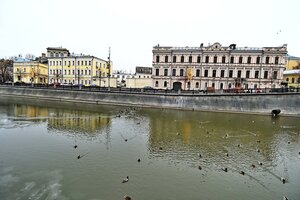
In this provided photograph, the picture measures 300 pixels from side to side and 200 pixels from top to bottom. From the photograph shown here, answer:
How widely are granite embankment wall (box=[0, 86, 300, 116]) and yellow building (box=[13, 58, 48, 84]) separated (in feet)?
108

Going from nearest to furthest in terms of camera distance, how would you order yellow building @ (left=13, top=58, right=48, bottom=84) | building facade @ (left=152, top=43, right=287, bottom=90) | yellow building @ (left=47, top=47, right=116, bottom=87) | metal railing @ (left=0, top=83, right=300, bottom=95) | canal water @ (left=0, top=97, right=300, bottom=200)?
canal water @ (left=0, top=97, right=300, bottom=200) → metal railing @ (left=0, top=83, right=300, bottom=95) → building facade @ (left=152, top=43, right=287, bottom=90) → yellow building @ (left=47, top=47, right=116, bottom=87) → yellow building @ (left=13, top=58, right=48, bottom=84)

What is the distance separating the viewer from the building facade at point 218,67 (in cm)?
5544

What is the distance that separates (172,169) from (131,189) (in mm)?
3734

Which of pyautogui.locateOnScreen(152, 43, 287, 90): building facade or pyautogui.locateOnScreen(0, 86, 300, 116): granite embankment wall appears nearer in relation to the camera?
pyautogui.locateOnScreen(0, 86, 300, 116): granite embankment wall

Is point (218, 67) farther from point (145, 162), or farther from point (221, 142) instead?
point (145, 162)

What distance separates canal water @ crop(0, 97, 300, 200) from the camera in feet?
36.8

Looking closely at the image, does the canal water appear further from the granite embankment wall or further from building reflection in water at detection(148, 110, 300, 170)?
the granite embankment wall

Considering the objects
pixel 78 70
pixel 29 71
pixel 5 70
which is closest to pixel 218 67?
pixel 78 70

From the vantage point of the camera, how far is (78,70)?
249 feet

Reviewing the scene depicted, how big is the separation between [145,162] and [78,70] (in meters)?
67.5

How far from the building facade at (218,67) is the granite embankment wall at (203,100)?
14.7 meters

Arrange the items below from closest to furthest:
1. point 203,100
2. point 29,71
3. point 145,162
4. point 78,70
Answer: point 145,162, point 203,100, point 78,70, point 29,71

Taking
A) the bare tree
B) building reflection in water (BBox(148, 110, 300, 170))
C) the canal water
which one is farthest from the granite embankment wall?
the bare tree

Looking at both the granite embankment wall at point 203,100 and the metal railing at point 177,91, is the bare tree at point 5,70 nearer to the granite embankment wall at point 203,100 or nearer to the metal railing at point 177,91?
the metal railing at point 177,91
